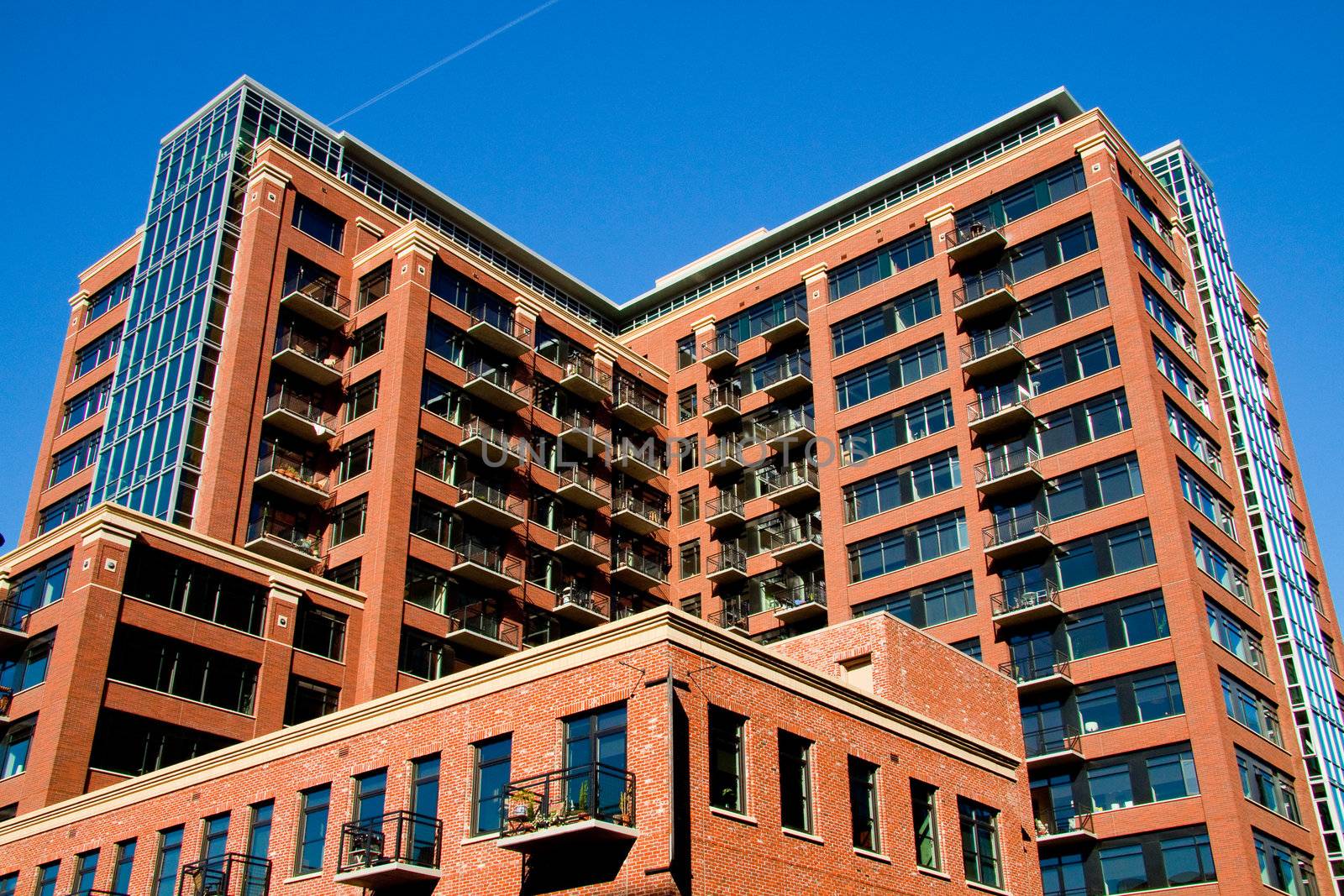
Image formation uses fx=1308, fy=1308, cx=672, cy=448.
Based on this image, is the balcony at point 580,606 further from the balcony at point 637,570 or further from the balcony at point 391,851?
the balcony at point 391,851

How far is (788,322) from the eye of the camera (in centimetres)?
6888

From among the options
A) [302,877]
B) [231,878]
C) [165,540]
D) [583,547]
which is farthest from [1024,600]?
[231,878]

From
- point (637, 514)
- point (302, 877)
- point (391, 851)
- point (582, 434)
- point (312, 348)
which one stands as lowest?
point (302, 877)

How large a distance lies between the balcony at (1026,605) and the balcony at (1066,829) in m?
7.89

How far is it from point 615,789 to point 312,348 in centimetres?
3962

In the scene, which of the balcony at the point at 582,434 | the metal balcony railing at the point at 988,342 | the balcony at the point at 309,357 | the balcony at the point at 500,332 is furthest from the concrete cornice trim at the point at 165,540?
the metal balcony railing at the point at 988,342

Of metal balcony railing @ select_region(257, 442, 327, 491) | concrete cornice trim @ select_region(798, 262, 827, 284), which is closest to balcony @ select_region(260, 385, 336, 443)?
metal balcony railing @ select_region(257, 442, 327, 491)

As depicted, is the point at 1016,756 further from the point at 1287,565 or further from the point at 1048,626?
the point at 1287,565

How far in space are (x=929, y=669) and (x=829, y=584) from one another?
24.8 metres

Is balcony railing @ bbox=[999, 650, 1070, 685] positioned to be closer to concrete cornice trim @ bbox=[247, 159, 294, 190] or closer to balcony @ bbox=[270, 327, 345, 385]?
balcony @ bbox=[270, 327, 345, 385]

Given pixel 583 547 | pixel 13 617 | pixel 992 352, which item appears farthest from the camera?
pixel 583 547

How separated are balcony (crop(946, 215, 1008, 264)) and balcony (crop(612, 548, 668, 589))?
22.1 metres

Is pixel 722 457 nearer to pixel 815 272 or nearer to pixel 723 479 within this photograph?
pixel 723 479

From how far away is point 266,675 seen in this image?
4859cm
